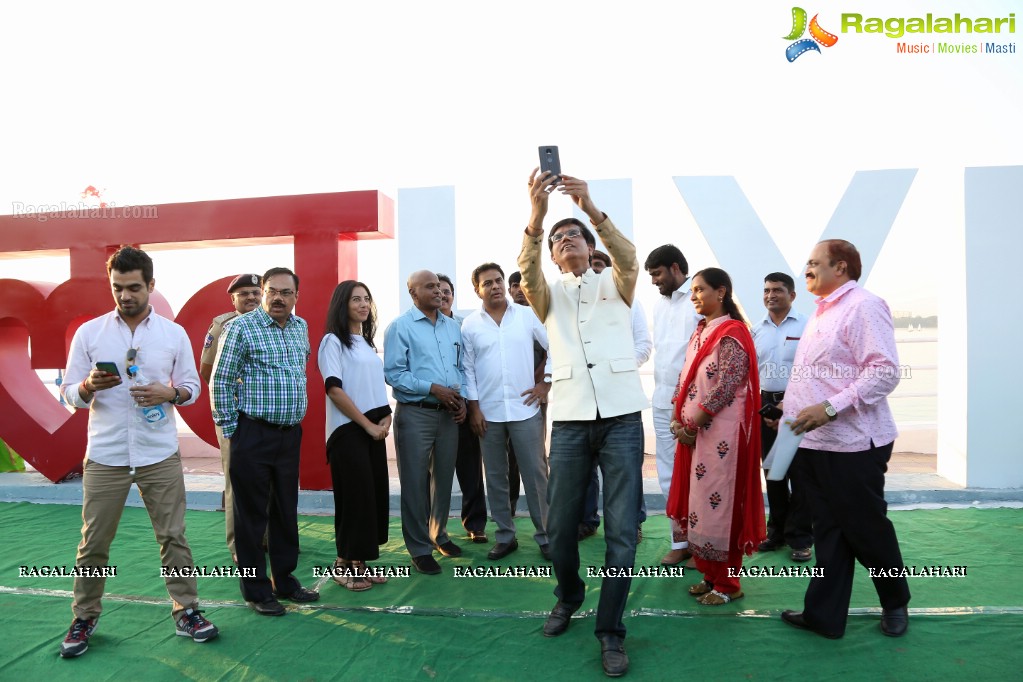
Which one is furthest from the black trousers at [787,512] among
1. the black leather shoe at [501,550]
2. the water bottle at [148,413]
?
the water bottle at [148,413]

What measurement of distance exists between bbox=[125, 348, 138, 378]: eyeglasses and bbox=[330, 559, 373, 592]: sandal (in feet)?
5.15

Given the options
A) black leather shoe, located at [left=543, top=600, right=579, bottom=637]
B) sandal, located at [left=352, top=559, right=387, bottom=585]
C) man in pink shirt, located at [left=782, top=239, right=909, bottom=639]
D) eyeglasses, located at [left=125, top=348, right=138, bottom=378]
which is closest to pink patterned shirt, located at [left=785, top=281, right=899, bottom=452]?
man in pink shirt, located at [left=782, top=239, right=909, bottom=639]

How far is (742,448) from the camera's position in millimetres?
3326

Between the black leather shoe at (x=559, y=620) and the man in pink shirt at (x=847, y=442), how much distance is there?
41.2 inches

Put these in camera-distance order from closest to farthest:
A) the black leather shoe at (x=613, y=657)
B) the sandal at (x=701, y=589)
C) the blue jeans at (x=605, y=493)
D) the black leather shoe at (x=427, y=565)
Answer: the black leather shoe at (x=613, y=657) → the blue jeans at (x=605, y=493) → the sandal at (x=701, y=589) → the black leather shoe at (x=427, y=565)

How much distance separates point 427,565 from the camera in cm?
395

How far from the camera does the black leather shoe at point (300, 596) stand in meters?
3.54

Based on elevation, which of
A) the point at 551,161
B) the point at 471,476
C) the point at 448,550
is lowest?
the point at 448,550

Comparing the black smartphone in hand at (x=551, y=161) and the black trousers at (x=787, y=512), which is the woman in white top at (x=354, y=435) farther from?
the black trousers at (x=787, y=512)

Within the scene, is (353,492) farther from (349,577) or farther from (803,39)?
(803,39)

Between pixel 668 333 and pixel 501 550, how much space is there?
1769 millimetres

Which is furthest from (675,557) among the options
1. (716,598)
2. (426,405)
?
(426,405)

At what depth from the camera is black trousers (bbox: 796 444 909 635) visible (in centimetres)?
295

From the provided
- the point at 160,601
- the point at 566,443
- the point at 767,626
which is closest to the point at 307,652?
Answer: the point at 160,601
